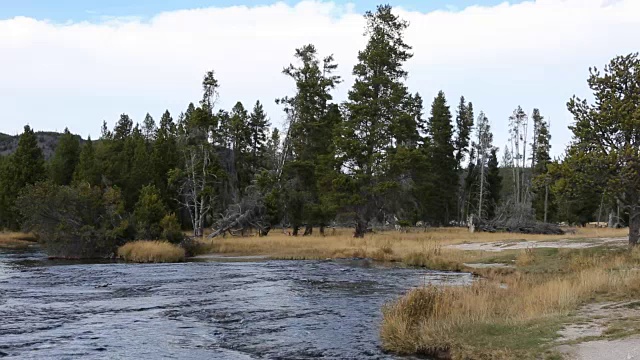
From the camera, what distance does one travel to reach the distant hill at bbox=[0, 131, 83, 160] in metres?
168

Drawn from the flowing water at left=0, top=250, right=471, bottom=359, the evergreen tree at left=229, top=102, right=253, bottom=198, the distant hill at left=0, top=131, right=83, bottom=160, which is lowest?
the flowing water at left=0, top=250, right=471, bottom=359

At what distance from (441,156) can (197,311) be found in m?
71.5

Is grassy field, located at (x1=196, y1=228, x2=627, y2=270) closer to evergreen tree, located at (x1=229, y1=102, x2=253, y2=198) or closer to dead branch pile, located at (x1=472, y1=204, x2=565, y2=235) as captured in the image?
dead branch pile, located at (x1=472, y1=204, x2=565, y2=235)

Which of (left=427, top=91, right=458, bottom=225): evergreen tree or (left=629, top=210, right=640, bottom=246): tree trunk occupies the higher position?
(left=427, top=91, right=458, bottom=225): evergreen tree

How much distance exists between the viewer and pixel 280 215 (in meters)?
63.5

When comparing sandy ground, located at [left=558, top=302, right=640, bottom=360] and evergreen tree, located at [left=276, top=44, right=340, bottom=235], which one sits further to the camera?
evergreen tree, located at [left=276, top=44, right=340, bottom=235]

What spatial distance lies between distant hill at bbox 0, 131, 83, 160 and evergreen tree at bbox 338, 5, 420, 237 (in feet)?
442

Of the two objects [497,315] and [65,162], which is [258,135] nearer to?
[65,162]

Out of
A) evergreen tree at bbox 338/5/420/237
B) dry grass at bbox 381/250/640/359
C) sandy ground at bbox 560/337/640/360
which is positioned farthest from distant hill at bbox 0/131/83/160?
sandy ground at bbox 560/337/640/360

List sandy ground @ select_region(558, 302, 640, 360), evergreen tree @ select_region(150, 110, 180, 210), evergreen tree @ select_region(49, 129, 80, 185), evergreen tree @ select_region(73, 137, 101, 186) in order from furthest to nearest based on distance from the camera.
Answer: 1. evergreen tree @ select_region(49, 129, 80, 185)
2. evergreen tree @ select_region(150, 110, 180, 210)
3. evergreen tree @ select_region(73, 137, 101, 186)
4. sandy ground @ select_region(558, 302, 640, 360)

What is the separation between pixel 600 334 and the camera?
37.1 feet

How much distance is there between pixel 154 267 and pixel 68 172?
5774 cm

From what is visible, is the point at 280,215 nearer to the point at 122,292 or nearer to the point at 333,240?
the point at 333,240

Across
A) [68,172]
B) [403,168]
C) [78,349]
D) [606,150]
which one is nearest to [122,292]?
A: [78,349]
